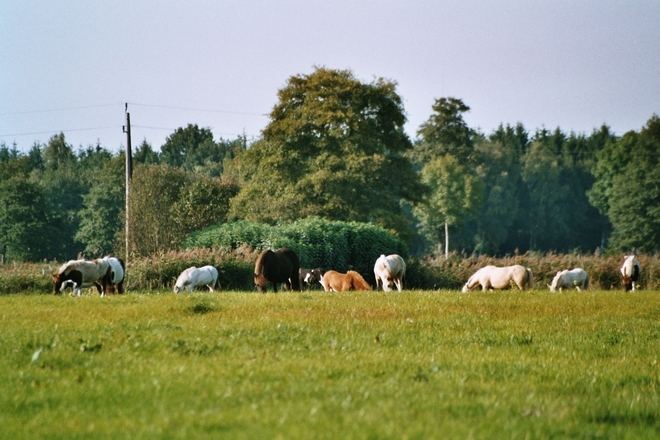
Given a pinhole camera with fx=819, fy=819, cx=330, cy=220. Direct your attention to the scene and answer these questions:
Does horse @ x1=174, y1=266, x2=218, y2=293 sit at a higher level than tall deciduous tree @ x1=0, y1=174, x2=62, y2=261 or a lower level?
lower

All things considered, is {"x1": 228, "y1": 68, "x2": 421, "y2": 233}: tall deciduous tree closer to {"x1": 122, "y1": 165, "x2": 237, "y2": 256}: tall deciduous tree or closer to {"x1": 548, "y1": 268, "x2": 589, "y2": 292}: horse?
{"x1": 122, "y1": 165, "x2": 237, "y2": 256}: tall deciduous tree

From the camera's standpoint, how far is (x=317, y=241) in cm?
3778

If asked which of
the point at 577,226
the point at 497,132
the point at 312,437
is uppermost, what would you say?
the point at 497,132

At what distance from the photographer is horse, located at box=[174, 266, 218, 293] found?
94.5 ft

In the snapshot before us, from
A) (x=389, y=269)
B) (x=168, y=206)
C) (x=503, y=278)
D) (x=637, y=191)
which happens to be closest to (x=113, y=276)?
(x=389, y=269)

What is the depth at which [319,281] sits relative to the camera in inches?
1337

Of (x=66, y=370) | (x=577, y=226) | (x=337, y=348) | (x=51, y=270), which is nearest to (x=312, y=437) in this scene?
(x=66, y=370)

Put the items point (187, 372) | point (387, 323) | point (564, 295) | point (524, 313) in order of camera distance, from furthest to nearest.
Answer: point (564, 295) < point (524, 313) < point (387, 323) < point (187, 372)

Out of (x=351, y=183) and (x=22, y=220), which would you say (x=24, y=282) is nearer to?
(x=351, y=183)

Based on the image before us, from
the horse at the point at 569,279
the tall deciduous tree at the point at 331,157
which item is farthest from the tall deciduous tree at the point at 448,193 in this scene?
the horse at the point at 569,279

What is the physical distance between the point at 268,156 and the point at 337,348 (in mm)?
46026

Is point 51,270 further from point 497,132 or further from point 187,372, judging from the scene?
point 497,132

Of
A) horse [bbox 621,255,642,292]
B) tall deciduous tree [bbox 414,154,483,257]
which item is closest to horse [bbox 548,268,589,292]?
horse [bbox 621,255,642,292]

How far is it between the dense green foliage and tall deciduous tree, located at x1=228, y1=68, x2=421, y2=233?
1236 cm
